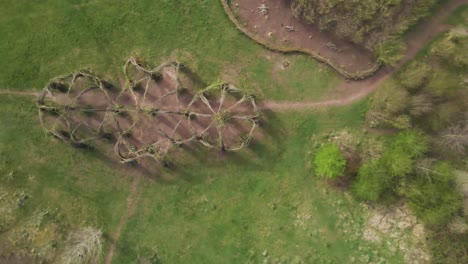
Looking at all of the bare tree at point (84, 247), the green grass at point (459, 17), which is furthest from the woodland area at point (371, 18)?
the bare tree at point (84, 247)

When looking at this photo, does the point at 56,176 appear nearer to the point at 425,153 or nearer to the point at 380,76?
the point at 380,76

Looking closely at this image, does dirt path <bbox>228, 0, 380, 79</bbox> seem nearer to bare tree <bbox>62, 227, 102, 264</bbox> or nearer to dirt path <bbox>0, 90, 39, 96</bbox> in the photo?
dirt path <bbox>0, 90, 39, 96</bbox>

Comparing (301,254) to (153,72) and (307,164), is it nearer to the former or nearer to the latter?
(307,164)

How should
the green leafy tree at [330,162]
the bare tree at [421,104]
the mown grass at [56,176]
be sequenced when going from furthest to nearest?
the mown grass at [56,176] → the green leafy tree at [330,162] → the bare tree at [421,104]

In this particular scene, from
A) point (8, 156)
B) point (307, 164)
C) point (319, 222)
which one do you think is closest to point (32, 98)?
point (8, 156)

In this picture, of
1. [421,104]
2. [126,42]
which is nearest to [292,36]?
[421,104]

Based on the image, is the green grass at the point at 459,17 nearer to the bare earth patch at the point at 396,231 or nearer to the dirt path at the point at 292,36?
the dirt path at the point at 292,36
